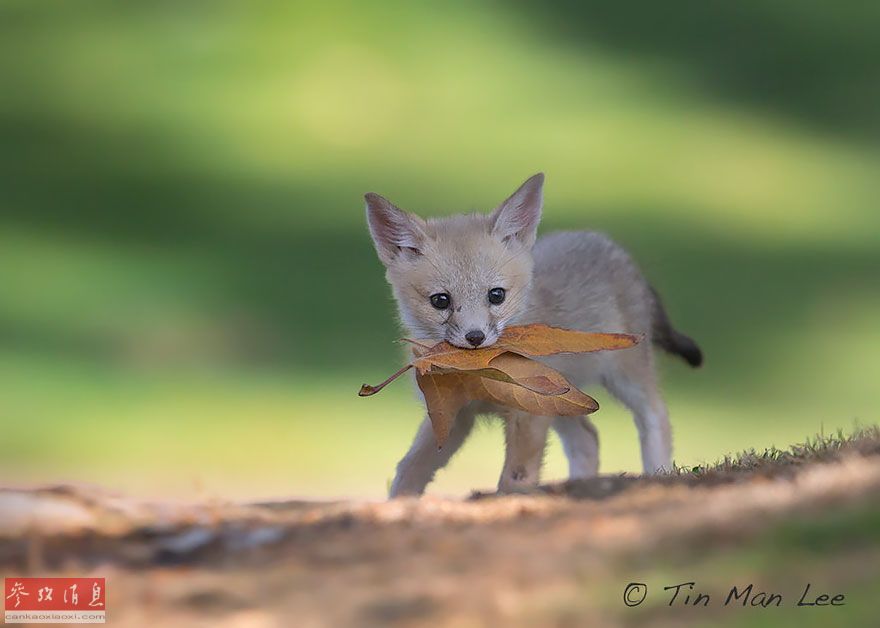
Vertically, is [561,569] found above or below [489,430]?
below

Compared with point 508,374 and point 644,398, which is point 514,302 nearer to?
point 508,374

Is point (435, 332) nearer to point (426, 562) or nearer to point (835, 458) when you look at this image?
point (835, 458)

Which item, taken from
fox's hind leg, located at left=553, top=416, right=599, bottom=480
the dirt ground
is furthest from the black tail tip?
the dirt ground

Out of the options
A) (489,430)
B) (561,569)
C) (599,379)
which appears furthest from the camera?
(599,379)

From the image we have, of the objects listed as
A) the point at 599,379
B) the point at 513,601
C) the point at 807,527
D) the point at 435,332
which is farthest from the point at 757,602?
the point at 599,379

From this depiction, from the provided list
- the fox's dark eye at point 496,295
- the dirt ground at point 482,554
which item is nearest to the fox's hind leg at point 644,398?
the fox's dark eye at point 496,295

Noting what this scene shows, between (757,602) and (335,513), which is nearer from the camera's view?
(757,602)

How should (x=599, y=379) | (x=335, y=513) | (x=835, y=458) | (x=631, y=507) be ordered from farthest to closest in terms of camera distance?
(x=599, y=379) → (x=835, y=458) → (x=335, y=513) → (x=631, y=507)
